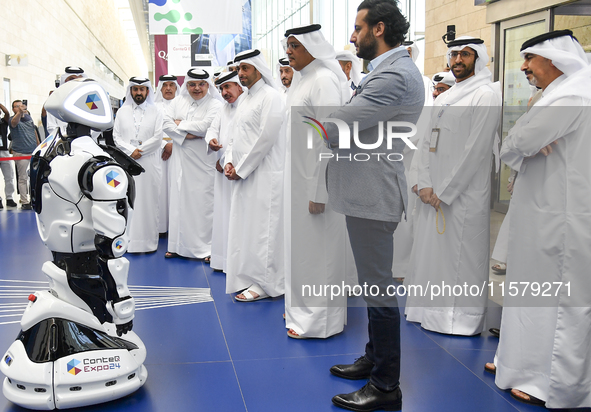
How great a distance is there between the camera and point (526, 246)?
8.81 feet

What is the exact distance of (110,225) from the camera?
96.0 inches

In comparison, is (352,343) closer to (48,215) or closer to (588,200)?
(588,200)

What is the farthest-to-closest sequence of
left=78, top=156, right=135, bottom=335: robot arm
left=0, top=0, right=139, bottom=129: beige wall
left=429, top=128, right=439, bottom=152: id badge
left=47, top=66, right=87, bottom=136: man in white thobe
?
left=0, top=0, right=139, bottom=129: beige wall, left=47, top=66, right=87, bottom=136: man in white thobe, left=429, top=128, right=439, bottom=152: id badge, left=78, top=156, right=135, bottom=335: robot arm

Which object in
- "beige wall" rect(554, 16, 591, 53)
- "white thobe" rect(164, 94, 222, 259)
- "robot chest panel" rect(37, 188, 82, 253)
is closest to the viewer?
"robot chest panel" rect(37, 188, 82, 253)

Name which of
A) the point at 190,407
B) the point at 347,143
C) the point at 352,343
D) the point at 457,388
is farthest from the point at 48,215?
the point at 457,388

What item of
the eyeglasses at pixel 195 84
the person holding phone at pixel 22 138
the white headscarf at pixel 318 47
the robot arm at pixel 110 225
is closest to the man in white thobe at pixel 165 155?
the eyeglasses at pixel 195 84

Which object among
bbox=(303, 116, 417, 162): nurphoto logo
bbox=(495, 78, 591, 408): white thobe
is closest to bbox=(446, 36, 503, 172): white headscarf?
bbox=(495, 78, 591, 408): white thobe

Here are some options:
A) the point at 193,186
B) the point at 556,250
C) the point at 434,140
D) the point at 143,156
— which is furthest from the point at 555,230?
the point at 143,156

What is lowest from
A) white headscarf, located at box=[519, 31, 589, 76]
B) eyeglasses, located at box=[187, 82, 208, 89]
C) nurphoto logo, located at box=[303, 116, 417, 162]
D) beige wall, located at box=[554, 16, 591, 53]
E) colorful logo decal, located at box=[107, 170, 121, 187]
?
colorful logo decal, located at box=[107, 170, 121, 187]

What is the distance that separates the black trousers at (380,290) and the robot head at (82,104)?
51.6 inches

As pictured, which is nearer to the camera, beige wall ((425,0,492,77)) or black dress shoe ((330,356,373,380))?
black dress shoe ((330,356,373,380))

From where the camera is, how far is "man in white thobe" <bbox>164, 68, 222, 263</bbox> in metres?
5.72

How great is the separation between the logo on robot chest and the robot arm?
209mm

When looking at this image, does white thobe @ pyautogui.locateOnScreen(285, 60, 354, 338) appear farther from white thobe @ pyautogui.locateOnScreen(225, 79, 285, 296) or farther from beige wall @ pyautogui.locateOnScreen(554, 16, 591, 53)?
beige wall @ pyautogui.locateOnScreen(554, 16, 591, 53)
